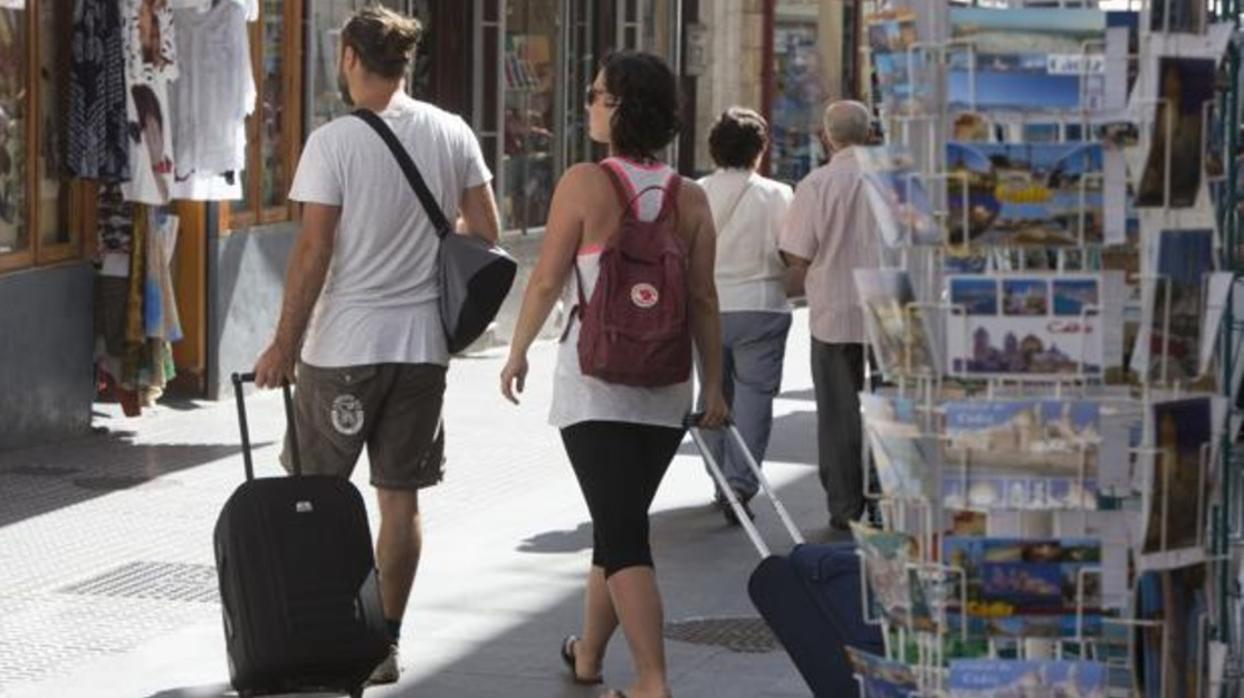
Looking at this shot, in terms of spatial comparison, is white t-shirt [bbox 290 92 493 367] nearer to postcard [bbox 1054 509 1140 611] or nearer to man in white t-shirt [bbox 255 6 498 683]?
man in white t-shirt [bbox 255 6 498 683]

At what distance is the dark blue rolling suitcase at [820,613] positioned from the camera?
5953mm

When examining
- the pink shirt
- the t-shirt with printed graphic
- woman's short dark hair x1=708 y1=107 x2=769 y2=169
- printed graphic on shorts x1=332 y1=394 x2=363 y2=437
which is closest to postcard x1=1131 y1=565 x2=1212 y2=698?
printed graphic on shorts x1=332 y1=394 x2=363 y2=437

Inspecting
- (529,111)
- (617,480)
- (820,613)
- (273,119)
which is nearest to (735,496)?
(617,480)

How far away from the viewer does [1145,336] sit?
14.7 feet

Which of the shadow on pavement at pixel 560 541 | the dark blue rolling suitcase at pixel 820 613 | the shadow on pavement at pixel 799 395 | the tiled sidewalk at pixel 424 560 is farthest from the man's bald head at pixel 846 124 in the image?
the shadow on pavement at pixel 799 395

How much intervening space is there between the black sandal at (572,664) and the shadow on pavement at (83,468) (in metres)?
3.51

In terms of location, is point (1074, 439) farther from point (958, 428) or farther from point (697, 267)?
point (697, 267)

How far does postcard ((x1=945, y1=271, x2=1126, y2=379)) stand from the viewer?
4383 millimetres

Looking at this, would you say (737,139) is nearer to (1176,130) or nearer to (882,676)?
(882,676)

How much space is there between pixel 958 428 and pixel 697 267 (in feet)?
9.94

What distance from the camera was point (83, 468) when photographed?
1234 cm

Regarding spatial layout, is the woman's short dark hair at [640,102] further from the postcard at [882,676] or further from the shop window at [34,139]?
the shop window at [34,139]

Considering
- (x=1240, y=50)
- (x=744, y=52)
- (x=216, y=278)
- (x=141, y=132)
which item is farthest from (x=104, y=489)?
(x=744, y=52)

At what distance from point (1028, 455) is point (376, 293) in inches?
138
